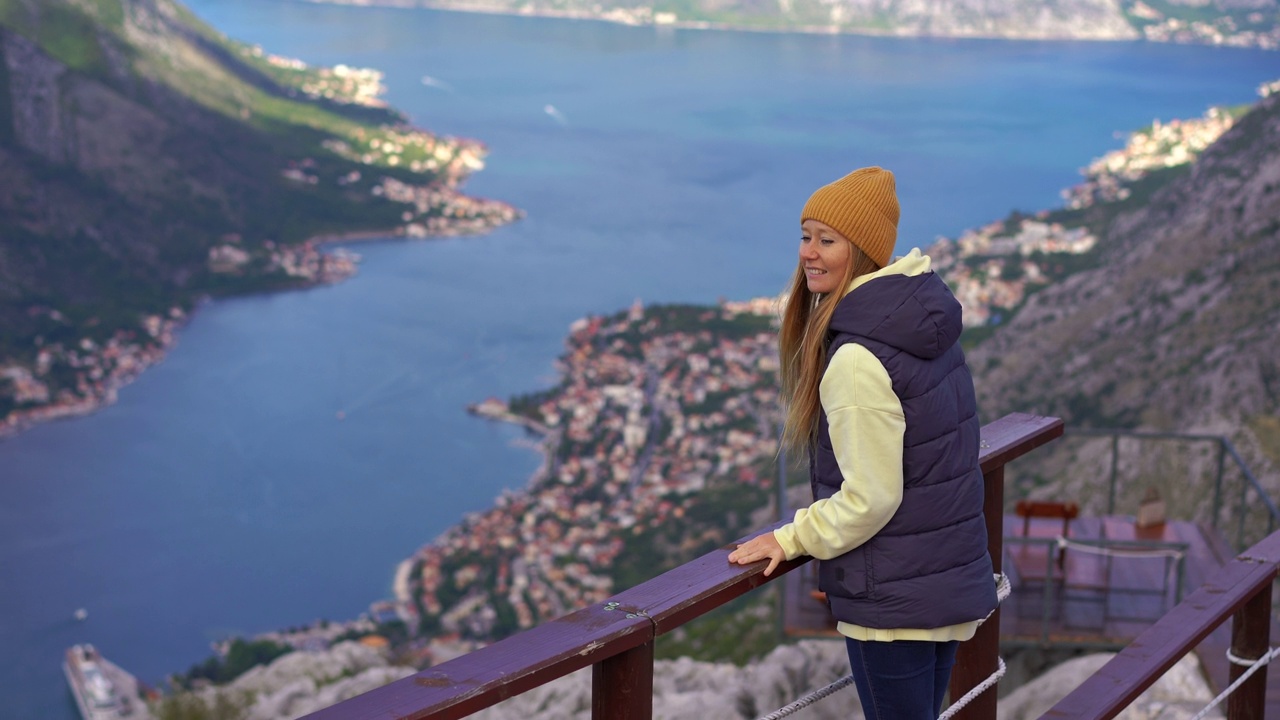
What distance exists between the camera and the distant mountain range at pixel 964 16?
237 ft

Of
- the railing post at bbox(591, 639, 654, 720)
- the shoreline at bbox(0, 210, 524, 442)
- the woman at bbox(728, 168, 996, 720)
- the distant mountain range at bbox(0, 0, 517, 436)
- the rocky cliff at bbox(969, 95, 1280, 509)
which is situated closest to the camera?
the railing post at bbox(591, 639, 654, 720)

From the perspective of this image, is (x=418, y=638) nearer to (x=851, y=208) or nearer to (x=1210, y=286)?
(x=1210, y=286)

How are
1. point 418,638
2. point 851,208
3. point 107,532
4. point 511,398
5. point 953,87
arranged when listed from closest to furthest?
1. point 851,208
2. point 418,638
3. point 107,532
4. point 511,398
5. point 953,87

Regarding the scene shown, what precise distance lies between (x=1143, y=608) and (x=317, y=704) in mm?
4223

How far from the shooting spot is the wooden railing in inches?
39.1

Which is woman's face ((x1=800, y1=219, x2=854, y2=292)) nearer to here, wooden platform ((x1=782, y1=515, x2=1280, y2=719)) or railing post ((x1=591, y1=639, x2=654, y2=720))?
railing post ((x1=591, y1=639, x2=654, y2=720))

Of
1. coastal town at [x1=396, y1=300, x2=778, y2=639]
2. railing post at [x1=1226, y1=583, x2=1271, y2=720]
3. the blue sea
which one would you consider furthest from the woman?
the blue sea

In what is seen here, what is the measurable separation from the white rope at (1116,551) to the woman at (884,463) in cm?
336

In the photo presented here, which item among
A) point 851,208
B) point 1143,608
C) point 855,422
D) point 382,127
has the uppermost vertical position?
point 382,127

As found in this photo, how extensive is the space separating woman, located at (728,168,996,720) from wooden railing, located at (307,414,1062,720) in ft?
0.32

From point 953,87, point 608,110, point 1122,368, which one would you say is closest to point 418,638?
point 1122,368

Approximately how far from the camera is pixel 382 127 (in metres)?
50.4

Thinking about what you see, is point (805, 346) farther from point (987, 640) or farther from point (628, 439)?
point (628, 439)

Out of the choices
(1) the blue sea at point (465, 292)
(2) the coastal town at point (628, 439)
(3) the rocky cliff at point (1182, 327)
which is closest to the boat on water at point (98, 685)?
(1) the blue sea at point (465, 292)
